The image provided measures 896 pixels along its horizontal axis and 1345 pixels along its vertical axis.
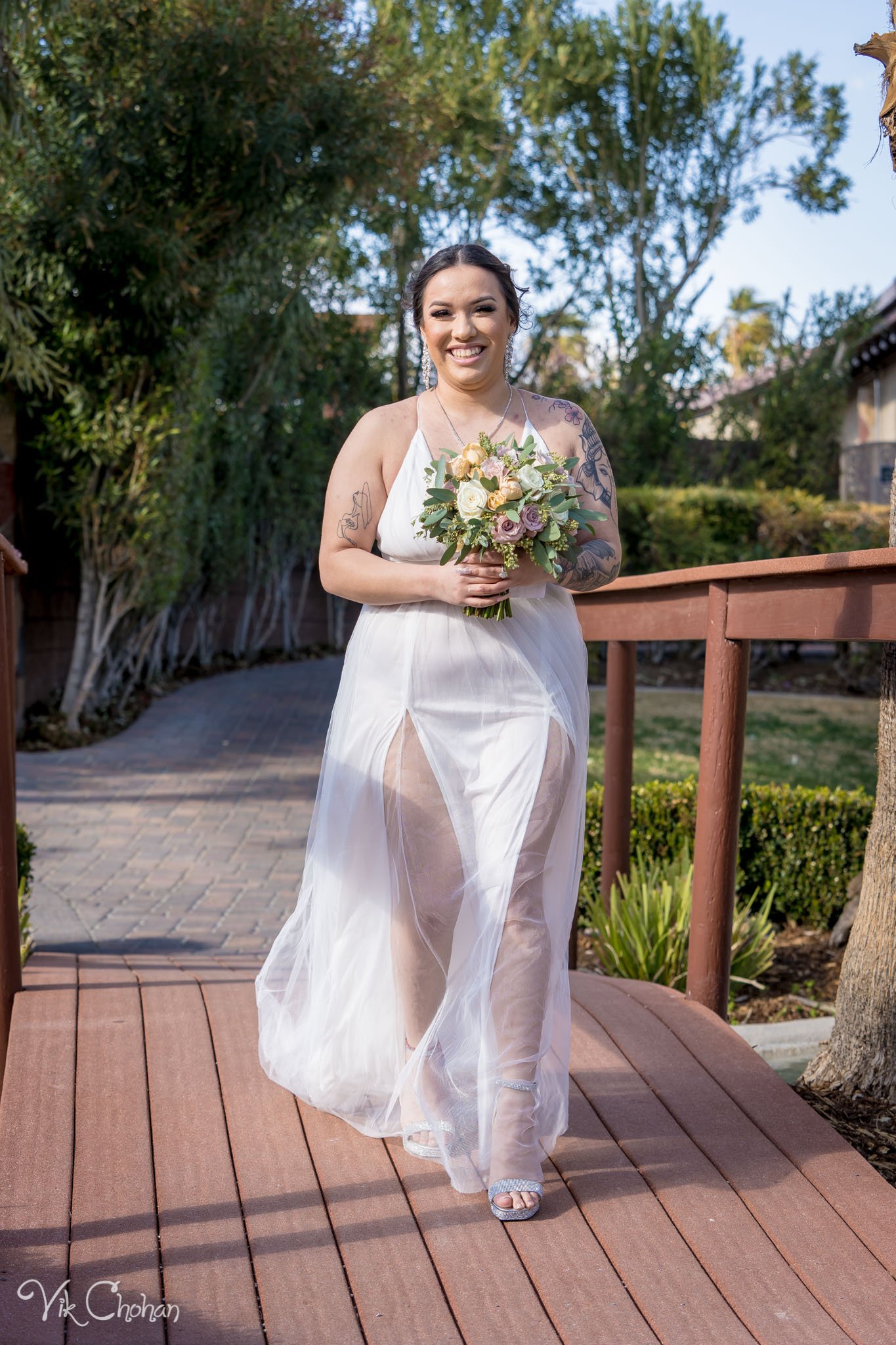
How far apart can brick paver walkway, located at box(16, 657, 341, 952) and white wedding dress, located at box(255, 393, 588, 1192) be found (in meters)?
2.58

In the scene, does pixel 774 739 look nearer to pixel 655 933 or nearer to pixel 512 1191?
pixel 655 933

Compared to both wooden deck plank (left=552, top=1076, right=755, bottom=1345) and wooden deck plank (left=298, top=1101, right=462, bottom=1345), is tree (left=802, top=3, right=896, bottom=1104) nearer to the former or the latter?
wooden deck plank (left=552, top=1076, right=755, bottom=1345)

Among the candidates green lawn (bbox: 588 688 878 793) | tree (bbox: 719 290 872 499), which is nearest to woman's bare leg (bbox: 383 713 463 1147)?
green lawn (bbox: 588 688 878 793)

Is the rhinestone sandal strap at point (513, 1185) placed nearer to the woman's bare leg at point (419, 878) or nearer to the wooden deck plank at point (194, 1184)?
the woman's bare leg at point (419, 878)

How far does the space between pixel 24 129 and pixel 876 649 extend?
377 inches

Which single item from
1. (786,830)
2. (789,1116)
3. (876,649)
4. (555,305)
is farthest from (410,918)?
(555,305)

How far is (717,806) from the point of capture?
343 centimetres

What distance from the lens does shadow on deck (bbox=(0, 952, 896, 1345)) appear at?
2029mm

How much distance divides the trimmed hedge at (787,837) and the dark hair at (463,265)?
3.29 meters

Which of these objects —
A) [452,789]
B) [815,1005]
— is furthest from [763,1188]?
[815,1005]

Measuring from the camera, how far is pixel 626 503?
13.5 m

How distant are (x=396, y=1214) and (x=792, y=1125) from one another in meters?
1.02

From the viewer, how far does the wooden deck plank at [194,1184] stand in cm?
201

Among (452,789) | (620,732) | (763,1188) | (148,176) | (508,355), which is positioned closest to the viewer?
(763,1188)
